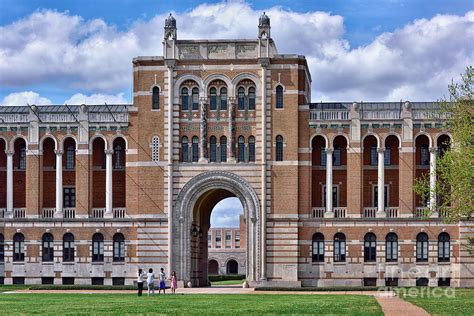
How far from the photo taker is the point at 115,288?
69.8 metres

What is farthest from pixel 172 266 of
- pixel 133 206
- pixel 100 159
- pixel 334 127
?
pixel 334 127

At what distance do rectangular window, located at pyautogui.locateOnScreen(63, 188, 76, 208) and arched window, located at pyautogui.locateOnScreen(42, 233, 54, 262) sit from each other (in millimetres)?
2730

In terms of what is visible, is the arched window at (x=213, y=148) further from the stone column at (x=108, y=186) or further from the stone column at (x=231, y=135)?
the stone column at (x=108, y=186)

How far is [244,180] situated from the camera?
247 feet

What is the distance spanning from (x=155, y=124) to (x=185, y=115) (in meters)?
2.28

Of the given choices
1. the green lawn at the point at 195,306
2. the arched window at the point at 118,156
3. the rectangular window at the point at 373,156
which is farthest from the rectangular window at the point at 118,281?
the green lawn at the point at 195,306

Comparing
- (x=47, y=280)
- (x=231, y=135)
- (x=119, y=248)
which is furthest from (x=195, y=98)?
(x=47, y=280)

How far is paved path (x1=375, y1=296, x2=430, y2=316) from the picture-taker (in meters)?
41.5

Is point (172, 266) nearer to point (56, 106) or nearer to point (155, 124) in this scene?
point (155, 124)

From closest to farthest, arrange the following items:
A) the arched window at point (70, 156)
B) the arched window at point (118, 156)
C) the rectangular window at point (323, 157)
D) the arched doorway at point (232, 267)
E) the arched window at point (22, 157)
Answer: the rectangular window at point (323, 157) < the arched window at point (118, 156) < the arched window at point (70, 156) < the arched window at point (22, 157) < the arched doorway at point (232, 267)

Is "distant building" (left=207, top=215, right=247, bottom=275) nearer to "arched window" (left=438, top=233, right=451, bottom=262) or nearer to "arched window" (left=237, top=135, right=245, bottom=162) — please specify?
"arched window" (left=237, top=135, right=245, bottom=162)

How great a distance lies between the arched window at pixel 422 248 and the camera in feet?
245

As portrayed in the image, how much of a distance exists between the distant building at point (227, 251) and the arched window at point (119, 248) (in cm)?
6086

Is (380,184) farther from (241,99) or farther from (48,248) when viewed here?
(48,248)
